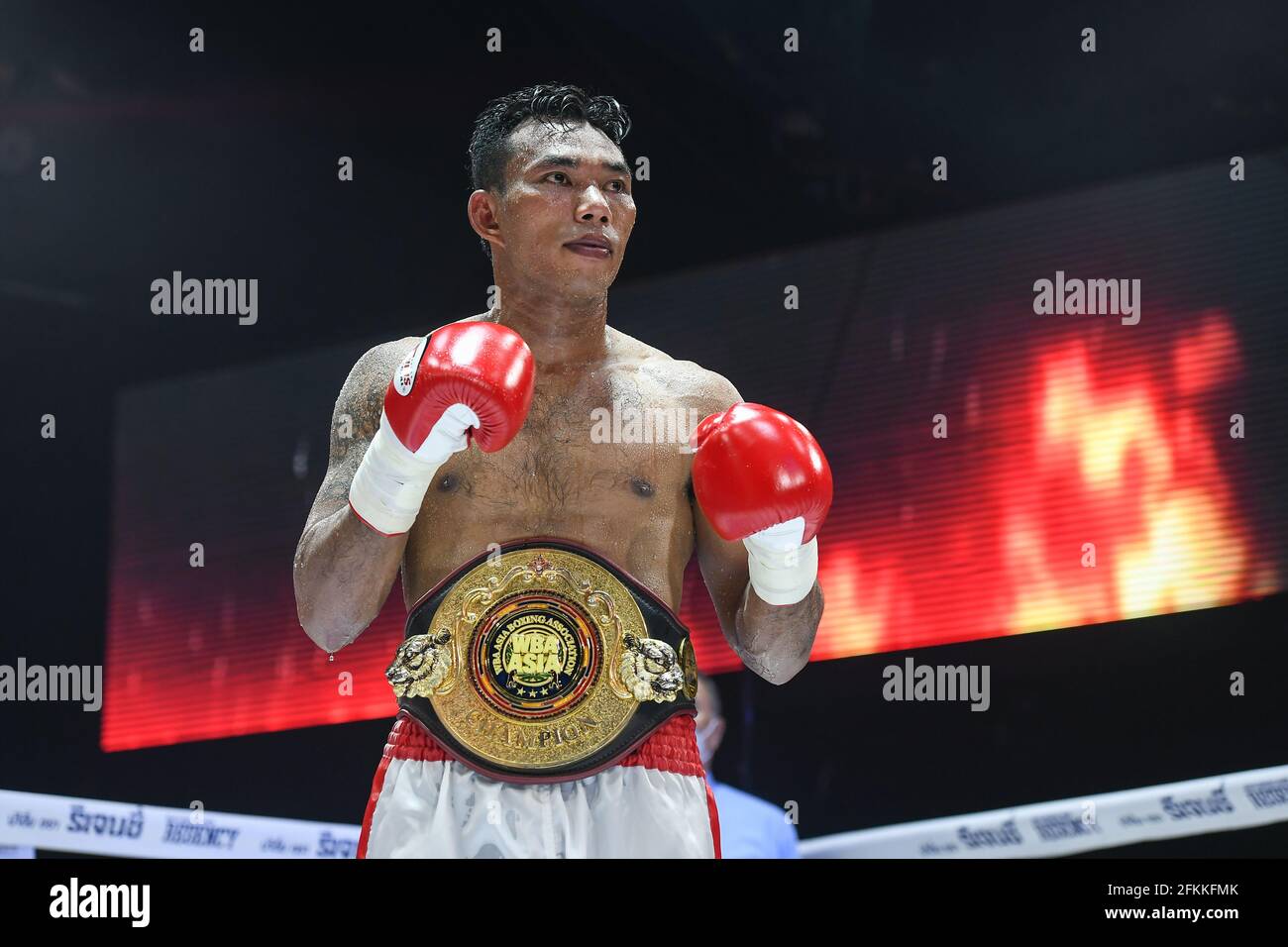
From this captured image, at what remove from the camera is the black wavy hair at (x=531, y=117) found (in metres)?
2.19

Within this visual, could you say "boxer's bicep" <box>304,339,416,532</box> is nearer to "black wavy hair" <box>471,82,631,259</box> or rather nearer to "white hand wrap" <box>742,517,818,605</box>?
"black wavy hair" <box>471,82,631,259</box>

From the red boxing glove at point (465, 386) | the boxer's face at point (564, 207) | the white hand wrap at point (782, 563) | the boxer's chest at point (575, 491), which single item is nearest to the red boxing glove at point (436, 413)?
the red boxing glove at point (465, 386)

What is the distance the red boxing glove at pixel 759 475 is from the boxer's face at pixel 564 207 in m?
0.35

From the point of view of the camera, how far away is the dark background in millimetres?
3764

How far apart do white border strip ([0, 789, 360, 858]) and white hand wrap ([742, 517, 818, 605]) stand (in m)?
2.02

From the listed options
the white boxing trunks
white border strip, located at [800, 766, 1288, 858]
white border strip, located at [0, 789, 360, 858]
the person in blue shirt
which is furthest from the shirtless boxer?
white border strip, located at [0, 789, 360, 858]

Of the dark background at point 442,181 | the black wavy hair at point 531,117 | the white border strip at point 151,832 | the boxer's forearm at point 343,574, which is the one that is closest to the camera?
the boxer's forearm at point 343,574

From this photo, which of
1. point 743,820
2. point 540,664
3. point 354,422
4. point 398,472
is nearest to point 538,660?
point 540,664

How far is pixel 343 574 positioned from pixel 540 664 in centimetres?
30

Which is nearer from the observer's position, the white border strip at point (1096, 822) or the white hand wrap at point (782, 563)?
the white hand wrap at point (782, 563)

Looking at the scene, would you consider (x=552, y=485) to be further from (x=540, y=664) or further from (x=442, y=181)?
(x=442, y=181)

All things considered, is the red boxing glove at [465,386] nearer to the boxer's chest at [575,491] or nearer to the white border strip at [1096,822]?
the boxer's chest at [575,491]

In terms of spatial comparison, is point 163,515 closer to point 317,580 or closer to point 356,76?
point 356,76
